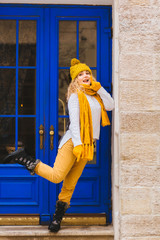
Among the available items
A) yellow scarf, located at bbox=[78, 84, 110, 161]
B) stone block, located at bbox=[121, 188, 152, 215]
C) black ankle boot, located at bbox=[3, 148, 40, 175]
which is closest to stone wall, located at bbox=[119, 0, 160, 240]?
stone block, located at bbox=[121, 188, 152, 215]

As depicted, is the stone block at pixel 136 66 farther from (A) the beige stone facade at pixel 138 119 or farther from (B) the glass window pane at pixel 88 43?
(B) the glass window pane at pixel 88 43

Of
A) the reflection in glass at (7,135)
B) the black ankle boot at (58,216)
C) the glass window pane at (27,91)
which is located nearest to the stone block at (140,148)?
the black ankle boot at (58,216)

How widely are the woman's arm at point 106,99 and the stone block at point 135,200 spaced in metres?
0.95

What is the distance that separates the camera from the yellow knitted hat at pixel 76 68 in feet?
13.5

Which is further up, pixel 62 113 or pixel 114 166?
pixel 62 113

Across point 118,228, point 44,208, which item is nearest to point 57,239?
point 44,208

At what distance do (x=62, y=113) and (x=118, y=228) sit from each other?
1.56 metres

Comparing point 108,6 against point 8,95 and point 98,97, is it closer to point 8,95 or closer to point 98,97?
point 98,97

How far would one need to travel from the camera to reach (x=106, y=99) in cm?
407

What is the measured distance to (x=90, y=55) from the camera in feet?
15.0

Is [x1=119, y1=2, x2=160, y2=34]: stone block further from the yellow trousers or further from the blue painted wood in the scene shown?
the yellow trousers

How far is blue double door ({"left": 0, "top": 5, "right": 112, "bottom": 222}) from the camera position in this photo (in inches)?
176

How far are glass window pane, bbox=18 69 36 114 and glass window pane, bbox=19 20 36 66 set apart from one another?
0.38ft

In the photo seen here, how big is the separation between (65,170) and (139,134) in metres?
0.92
